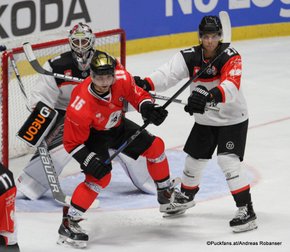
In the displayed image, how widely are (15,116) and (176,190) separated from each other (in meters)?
1.60

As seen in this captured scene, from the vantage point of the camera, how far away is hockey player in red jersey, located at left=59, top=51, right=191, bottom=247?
5.02m

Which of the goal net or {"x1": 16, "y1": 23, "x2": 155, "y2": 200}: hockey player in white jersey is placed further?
the goal net

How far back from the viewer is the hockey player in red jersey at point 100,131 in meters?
5.02

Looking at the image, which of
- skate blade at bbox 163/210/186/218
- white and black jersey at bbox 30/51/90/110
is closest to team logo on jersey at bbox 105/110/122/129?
skate blade at bbox 163/210/186/218

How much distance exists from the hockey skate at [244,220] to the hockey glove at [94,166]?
0.78 m

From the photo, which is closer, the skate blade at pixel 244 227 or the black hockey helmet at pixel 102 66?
the black hockey helmet at pixel 102 66

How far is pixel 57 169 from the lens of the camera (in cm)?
611

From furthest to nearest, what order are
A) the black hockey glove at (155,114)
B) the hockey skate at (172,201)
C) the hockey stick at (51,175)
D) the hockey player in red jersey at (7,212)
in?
the hockey stick at (51,175), the hockey skate at (172,201), the black hockey glove at (155,114), the hockey player in red jersey at (7,212)

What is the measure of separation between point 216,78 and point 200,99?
36cm

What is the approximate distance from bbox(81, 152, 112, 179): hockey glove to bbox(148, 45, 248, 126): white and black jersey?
63cm

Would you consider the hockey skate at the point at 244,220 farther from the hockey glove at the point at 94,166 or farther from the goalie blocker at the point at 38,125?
the goalie blocker at the point at 38,125

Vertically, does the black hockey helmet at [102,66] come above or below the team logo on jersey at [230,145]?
above

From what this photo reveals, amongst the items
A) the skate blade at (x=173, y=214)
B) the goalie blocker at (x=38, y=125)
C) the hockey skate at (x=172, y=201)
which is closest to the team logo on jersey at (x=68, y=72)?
the goalie blocker at (x=38, y=125)

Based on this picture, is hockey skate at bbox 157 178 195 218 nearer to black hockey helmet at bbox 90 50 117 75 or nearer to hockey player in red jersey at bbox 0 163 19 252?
black hockey helmet at bbox 90 50 117 75
